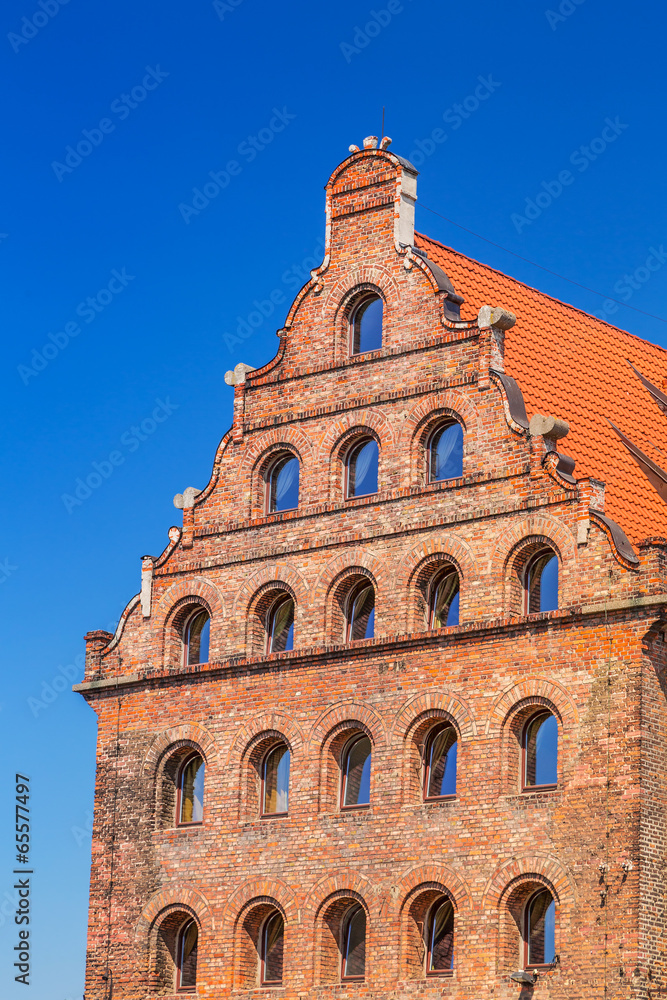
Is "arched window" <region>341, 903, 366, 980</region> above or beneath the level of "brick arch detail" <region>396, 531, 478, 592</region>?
beneath

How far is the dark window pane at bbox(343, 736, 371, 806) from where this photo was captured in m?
41.9

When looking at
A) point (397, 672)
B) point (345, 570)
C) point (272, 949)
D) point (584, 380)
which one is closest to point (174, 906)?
point (272, 949)

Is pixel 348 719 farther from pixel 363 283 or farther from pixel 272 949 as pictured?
pixel 363 283

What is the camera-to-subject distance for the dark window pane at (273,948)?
42250 mm

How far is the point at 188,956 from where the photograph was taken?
4375 centimetres

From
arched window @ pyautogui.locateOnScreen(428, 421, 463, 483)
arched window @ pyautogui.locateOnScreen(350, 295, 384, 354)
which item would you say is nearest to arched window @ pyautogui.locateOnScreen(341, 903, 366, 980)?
arched window @ pyautogui.locateOnScreen(428, 421, 463, 483)

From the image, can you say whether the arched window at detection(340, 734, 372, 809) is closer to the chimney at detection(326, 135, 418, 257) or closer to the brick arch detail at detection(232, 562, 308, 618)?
the brick arch detail at detection(232, 562, 308, 618)

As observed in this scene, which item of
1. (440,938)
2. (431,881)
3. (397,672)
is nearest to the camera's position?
(431,881)

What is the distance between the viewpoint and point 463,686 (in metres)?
40.3

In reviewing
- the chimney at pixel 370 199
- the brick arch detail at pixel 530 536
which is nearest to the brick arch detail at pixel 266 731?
the brick arch detail at pixel 530 536

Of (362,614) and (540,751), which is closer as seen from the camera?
(540,751)

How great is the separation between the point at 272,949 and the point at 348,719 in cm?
473

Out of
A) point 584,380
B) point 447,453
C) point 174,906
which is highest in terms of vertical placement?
point 584,380

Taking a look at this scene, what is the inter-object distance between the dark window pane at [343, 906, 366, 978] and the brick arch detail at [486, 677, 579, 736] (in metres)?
4.52
